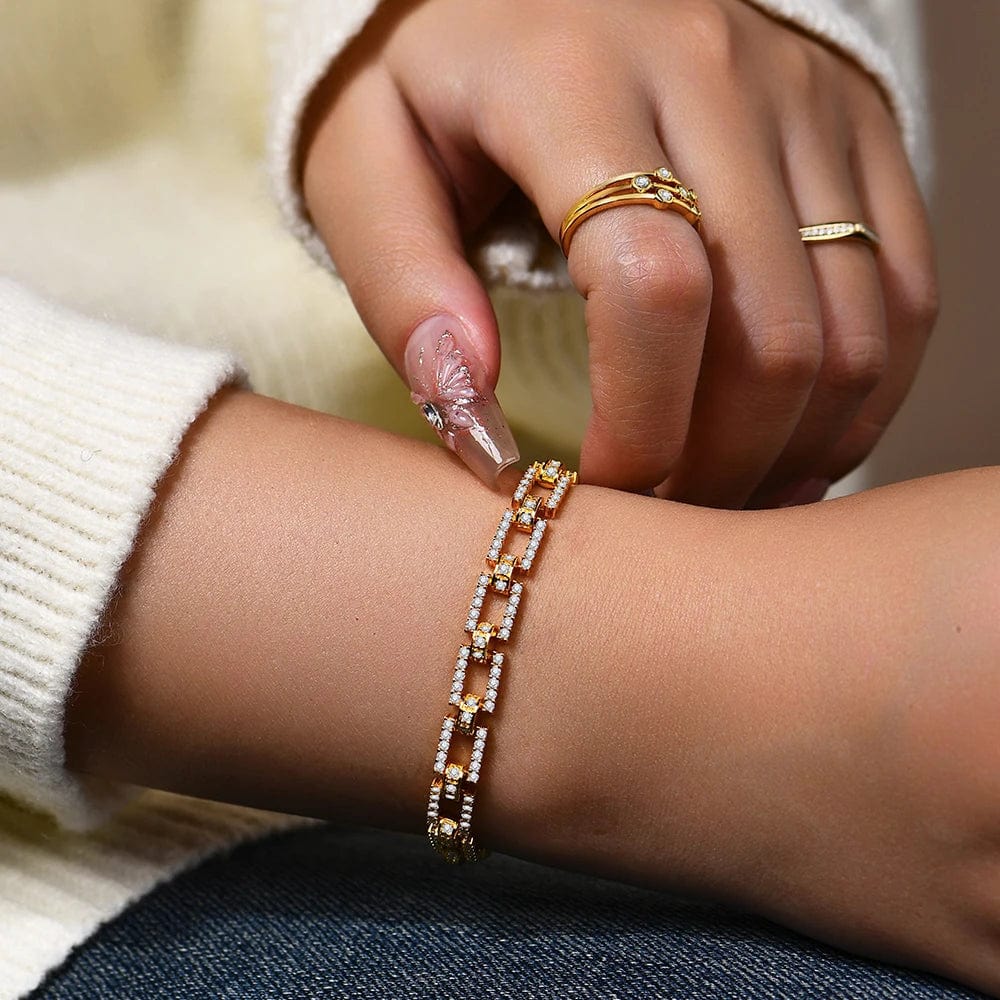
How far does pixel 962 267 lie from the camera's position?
61.7 inches

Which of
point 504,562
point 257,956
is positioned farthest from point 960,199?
point 257,956

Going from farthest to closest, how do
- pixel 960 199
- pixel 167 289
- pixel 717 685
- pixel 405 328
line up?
pixel 960 199 < pixel 167 289 < pixel 405 328 < pixel 717 685

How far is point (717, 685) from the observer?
0.57m

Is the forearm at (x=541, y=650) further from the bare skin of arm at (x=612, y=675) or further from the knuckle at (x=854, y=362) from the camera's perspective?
the knuckle at (x=854, y=362)

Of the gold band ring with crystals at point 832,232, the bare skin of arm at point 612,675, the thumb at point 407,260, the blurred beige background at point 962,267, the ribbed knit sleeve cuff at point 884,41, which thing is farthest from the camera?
the blurred beige background at point 962,267

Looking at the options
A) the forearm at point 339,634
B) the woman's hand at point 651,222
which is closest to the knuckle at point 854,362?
the woman's hand at point 651,222

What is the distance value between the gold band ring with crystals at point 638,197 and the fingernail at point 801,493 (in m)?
0.28

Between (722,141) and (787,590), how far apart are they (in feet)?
1.03

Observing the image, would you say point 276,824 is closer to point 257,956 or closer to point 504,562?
point 257,956

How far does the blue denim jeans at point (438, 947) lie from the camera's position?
56 centimetres

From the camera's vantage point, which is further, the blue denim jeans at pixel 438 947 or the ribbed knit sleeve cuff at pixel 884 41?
the ribbed knit sleeve cuff at pixel 884 41

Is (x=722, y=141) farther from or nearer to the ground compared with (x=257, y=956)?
farther from the ground

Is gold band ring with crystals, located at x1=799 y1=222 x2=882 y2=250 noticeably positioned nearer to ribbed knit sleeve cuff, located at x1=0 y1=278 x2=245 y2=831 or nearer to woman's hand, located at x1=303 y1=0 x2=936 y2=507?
woman's hand, located at x1=303 y1=0 x2=936 y2=507

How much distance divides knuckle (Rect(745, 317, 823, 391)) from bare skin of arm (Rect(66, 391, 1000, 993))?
0.36 feet
